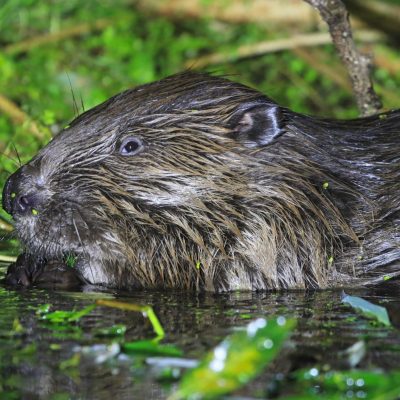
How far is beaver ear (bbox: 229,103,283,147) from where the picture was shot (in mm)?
4496

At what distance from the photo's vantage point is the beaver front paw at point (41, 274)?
4.37 m

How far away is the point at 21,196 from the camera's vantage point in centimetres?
433

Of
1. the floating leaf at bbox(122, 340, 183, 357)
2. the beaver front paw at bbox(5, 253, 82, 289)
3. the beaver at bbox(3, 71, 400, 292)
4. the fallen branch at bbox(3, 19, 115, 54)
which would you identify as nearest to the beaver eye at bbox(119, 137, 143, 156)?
the beaver at bbox(3, 71, 400, 292)

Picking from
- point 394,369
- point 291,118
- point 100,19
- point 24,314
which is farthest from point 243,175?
point 100,19

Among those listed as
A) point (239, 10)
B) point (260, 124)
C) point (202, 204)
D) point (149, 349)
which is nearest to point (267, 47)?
point (239, 10)

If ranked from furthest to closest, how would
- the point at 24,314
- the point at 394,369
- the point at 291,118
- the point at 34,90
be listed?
the point at 34,90 < the point at 291,118 < the point at 24,314 < the point at 394,369

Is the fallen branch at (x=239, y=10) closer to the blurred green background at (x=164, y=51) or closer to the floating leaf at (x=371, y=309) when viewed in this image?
the blurred green background at (x=164, y=51)

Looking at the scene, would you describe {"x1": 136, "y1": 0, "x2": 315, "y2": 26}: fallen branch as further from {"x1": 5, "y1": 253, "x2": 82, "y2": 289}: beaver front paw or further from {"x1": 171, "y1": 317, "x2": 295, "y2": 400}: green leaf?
{"x1": 171, "y1": 317, "x2": 295, "y2": 400}: green leaf

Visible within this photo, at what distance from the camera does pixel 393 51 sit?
8633mm

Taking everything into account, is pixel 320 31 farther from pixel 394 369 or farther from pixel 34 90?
pixel 394 369

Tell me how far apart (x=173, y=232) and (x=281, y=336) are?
166 centimetres

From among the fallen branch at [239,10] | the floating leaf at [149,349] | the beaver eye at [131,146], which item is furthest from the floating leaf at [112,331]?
the fallen branch at [239,10]

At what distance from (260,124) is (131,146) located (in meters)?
0.54

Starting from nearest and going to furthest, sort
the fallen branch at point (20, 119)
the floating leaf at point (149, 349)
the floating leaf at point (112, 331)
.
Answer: the floating leaf at point (149, 349), the floating leaf at point (112, 331), the fallen branch at point (20, 119)
